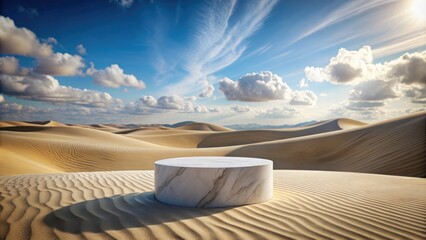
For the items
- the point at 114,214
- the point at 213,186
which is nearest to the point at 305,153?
the point at 213,186

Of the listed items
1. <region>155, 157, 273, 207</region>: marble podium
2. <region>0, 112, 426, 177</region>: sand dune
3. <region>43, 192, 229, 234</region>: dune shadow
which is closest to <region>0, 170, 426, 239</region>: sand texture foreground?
<region>43, 192, 229, 234</region>: dune shadow

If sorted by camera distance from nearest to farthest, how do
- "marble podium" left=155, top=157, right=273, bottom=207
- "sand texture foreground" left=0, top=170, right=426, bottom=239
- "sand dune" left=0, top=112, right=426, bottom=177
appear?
"sand texture foreground" left=0, top=170, right=426, bottom=239, "marble podium" left=155, top=157, right=273, bottom=207, "sand dune" left=0, top=112, right=426, bottom=177

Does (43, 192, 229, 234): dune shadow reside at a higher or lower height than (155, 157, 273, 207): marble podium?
lower

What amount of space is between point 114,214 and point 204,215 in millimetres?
1223

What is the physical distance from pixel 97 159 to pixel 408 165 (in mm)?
14171

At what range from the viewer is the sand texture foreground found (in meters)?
3.29

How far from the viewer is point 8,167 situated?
9.81m

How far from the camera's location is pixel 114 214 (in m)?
3.88

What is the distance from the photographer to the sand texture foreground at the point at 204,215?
329 cm

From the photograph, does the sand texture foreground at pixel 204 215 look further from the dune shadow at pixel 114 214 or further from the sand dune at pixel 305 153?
the sand dune at pixel 305 153

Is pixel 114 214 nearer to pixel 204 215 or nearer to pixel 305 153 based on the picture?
pixel 204 215

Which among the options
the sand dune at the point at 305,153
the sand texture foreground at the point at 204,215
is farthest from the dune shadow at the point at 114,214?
the sand dune at the point at 305,153

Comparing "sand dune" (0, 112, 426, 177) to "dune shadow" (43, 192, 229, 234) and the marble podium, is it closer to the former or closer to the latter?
"dune shadow" (43, 192, 229, 234)

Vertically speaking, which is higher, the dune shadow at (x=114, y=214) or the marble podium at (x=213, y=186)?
the marble podium at (x=213, y=186)
